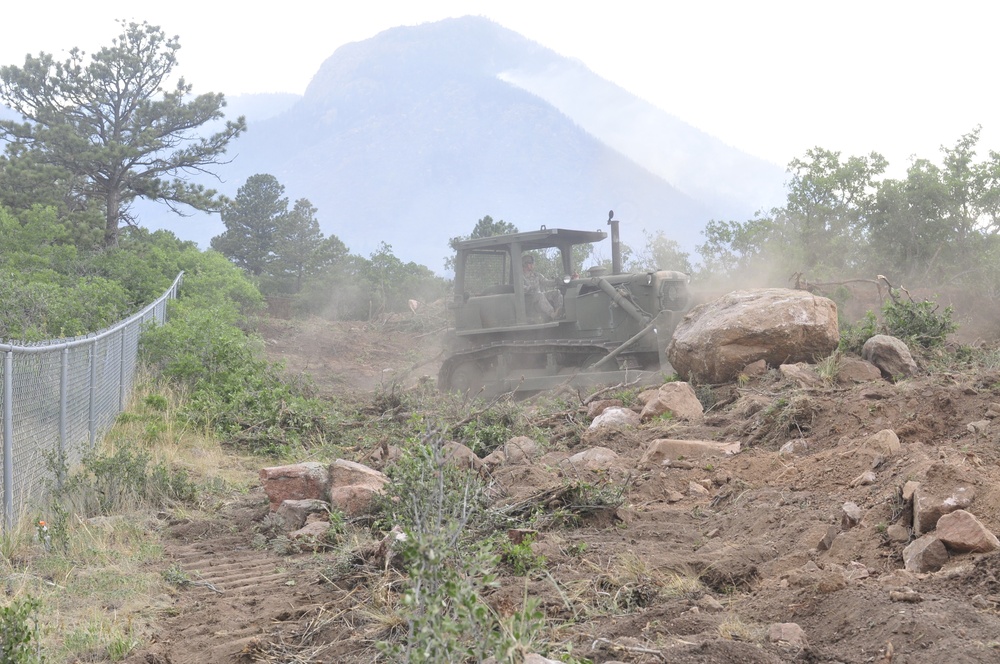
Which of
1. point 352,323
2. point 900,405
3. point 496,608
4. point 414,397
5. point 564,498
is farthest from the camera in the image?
point 352,323

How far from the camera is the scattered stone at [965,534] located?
4.07 metres

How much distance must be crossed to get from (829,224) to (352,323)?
14481 mm

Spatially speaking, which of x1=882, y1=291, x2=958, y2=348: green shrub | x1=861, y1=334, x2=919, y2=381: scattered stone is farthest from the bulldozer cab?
x1=861, y1=334, x2=919, y2=381: scattered stone

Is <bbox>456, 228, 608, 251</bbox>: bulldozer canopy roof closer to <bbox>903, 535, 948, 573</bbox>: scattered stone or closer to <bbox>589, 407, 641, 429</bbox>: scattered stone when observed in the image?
<bbox>589, 407, 641, 429</bbox>: scattered stone

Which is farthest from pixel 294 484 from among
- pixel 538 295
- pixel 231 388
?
pixel 538 295

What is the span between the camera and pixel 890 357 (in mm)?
10141

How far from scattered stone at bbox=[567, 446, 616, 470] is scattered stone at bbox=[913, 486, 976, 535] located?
124 inches

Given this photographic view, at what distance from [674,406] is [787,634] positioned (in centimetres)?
636

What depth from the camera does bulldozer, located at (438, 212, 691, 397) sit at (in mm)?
13664

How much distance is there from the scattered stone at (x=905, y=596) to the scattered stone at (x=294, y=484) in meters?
4.42

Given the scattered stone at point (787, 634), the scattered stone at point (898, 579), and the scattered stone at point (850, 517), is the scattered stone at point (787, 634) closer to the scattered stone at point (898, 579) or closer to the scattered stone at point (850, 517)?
the scattered stone at point (898, 579)

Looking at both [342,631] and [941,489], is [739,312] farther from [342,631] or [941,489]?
[342,631]

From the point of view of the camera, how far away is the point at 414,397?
12719 millimetres

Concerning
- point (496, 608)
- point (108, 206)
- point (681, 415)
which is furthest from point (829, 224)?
point (496, 608)
